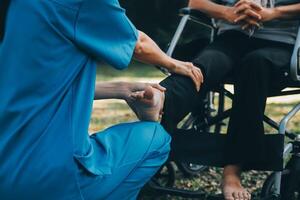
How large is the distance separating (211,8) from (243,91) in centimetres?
69

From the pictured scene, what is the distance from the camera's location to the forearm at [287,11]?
405cm

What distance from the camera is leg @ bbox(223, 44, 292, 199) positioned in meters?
3.74

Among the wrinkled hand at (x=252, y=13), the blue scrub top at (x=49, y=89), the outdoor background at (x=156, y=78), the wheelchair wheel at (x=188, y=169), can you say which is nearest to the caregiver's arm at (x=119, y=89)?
the blue scrub top at (x=49, y=89)

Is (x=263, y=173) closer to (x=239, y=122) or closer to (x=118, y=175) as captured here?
(x=239, y=122)

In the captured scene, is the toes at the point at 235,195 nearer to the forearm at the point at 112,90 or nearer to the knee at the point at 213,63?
the knee at the point at 213,63

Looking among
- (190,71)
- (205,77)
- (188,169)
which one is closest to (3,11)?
(190,71)

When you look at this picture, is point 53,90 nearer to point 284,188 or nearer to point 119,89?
point 119,89

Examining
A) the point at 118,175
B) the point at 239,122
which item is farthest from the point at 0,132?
the point at 239,122

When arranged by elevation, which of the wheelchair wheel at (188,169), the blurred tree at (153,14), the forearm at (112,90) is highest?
the forearm at (112,90)

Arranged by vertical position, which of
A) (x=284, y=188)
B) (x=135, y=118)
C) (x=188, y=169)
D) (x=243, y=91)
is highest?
(x=243, y=91)

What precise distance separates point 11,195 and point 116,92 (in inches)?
29.4

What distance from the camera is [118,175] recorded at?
299 centimetres

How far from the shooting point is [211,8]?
4238 millimetres

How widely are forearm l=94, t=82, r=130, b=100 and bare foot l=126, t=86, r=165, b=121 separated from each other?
5 cm
